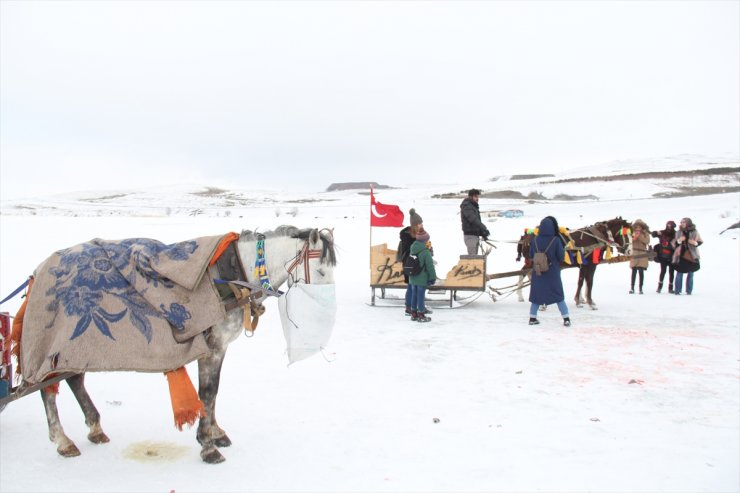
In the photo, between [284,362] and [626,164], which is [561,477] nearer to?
[284,362]

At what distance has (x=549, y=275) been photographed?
9109 mm

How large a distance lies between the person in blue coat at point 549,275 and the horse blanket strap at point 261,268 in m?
5.99

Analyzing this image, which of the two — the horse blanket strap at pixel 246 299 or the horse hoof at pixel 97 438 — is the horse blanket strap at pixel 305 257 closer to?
the horse blanket strap at pixel 246 299

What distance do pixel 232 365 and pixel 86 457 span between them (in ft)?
8.27

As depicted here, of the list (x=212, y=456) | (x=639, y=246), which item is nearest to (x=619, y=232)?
(x=639, y=246)

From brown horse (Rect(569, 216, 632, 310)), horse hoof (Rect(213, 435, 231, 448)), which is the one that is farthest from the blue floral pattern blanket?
brown horse (Rect(569, 216, 632, 310))

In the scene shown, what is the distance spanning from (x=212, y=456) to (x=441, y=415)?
219 centimetres

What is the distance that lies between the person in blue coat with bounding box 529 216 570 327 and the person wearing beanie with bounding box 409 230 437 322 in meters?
1.72

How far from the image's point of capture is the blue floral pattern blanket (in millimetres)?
3959

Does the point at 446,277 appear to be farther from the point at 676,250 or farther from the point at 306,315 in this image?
the point at 306,315

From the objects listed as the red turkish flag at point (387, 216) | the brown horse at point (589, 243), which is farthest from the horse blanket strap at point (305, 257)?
the brown horse at point (589, 243)

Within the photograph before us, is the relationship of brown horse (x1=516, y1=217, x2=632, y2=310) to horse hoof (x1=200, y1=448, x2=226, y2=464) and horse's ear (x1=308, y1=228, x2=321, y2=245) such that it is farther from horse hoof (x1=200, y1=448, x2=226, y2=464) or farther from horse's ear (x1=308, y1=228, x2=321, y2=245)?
horse hoof (x1=200, y1=448, x2=226, y2=464)

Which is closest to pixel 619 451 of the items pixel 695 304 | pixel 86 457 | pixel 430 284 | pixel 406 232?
pixel 86 457

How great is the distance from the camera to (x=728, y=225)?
853 inches
